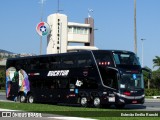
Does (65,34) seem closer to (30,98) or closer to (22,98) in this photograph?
(22,98)

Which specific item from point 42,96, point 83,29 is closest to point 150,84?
point 83,29

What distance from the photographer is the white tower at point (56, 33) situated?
254ft

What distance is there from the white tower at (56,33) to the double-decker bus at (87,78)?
1669 inches

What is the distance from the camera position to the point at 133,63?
28672mm

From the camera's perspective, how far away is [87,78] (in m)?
28.8

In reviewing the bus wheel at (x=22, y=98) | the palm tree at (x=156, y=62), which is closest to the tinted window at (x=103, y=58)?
the bus wheel at (x=22, y=98)

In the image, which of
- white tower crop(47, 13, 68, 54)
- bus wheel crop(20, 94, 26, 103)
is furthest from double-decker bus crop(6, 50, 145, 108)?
white tower crop(47, 13, 68, 54)

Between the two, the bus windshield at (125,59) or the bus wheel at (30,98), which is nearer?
the bus windshield at (125,59)

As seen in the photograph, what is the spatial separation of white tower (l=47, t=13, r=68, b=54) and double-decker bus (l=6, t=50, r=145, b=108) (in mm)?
42399

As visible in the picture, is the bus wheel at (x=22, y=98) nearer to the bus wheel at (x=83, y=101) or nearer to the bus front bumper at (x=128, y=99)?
the bus wheel at (x=83, y=101)

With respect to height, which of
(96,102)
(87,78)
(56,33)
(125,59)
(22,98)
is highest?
(56,33)

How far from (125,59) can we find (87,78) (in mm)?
2965

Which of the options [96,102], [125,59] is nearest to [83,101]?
[96,102]

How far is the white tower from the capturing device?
77312 millimetres
